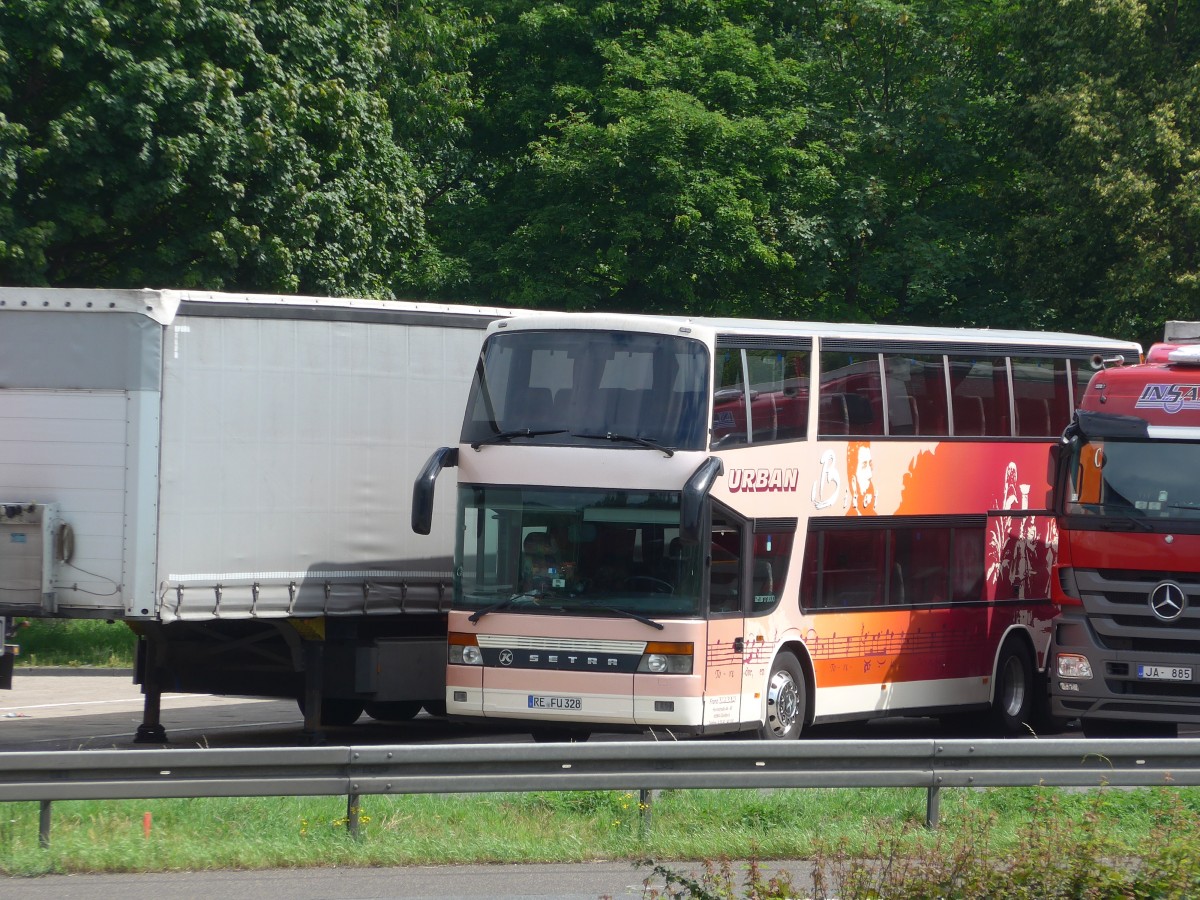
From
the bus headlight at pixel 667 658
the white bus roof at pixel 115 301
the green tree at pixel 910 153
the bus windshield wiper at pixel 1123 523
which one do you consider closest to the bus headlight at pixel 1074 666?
the bus windshield wiper at pixel 1123 523

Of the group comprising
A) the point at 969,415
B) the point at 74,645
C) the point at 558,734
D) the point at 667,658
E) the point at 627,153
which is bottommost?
the point at 74,645

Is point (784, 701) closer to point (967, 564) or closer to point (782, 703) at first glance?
point (782, 703)

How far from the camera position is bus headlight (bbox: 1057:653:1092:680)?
50.2 feet

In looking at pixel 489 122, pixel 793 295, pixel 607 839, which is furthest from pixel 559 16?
pixel 607 839

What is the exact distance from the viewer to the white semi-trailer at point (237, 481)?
13.6 meters

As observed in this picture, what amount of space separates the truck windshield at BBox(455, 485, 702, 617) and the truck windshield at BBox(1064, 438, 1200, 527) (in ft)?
13.2

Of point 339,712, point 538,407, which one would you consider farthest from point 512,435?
point 339,712

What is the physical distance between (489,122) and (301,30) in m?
11.3

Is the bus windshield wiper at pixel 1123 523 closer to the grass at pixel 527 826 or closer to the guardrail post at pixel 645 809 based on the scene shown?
the grass at pixel 527 826

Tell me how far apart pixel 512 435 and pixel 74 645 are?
11.8m

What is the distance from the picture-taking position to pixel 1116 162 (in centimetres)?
2766

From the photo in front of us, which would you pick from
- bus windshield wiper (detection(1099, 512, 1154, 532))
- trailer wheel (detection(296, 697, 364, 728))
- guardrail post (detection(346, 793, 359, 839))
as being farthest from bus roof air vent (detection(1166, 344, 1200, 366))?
guardrail post (detection(346, 793, 359, 839))

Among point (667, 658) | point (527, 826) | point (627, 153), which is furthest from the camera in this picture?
point (627, 153)

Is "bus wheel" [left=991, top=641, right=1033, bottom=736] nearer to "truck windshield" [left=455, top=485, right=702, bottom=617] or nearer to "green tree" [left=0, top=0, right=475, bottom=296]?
"truck windshield" [left=455, top=485, right=702, bottom=617]
